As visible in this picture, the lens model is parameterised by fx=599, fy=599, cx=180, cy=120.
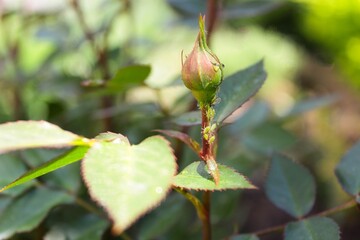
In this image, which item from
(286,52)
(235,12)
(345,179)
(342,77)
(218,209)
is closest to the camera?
(345,179)

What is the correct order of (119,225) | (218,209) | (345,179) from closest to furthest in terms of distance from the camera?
(119,225), (345,179), (218,209)

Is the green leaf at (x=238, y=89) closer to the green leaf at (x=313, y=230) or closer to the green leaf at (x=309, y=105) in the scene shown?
the green leaf at (x=313, y=230)

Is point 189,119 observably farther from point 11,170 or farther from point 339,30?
point 339,30

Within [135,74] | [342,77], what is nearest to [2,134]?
[135,74]

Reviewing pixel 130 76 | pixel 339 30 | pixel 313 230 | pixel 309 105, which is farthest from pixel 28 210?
pixel 339 30

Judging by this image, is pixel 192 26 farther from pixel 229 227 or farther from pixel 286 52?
pixel 286 52

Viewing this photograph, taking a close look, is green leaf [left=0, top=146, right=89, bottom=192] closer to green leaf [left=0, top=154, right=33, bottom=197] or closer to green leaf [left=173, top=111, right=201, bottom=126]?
green leaf [left=173, top=111, right=201, bottom=126]
